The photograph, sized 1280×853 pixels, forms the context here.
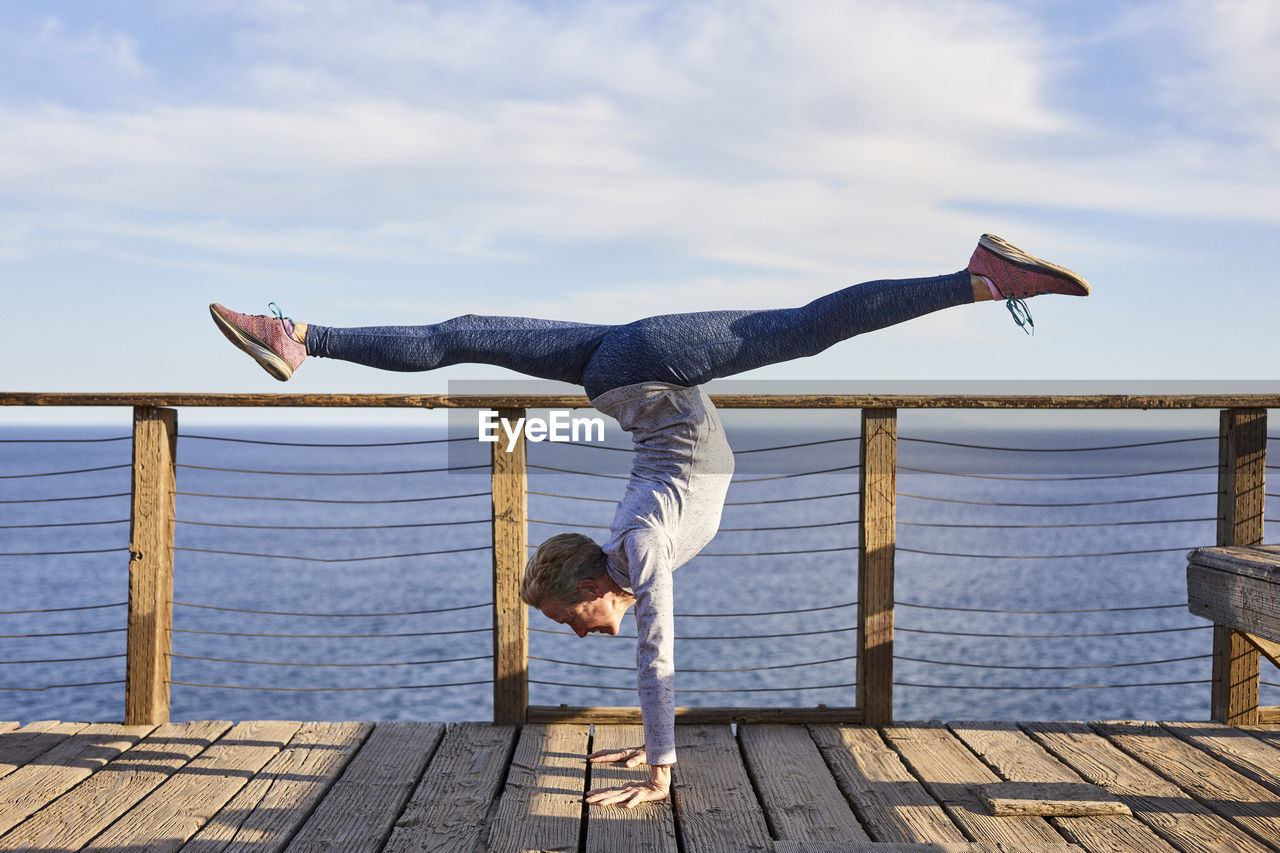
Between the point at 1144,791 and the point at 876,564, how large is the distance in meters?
0.91

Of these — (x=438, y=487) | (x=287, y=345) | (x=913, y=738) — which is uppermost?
(x=287, y=345)

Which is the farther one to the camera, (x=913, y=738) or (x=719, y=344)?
(x=913, y=738)

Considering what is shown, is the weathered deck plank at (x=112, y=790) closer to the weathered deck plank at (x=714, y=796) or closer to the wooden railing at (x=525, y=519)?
the wooden railing at (x=525, y=519)

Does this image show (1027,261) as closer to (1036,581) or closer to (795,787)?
(795,787)

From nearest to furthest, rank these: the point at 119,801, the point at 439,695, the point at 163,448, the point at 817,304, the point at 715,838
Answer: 1. the point at 817,304
2. the point at 715,838
3. the point at 119,801
4. the point at 163,448
5. the point at 439,695

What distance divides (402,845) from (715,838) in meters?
0.67

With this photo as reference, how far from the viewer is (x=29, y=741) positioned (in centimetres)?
278

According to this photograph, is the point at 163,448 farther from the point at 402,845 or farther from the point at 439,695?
the point at 439,695

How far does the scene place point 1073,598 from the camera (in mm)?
22266

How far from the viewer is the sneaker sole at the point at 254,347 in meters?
2.00

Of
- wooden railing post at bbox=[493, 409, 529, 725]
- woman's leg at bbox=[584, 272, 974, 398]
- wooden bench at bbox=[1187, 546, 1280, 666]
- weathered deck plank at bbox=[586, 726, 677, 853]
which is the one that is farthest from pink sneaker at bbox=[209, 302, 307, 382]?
wooden bench at bbox=[1187, 546, 1280, 666]

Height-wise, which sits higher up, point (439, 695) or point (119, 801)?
point (119, 801)

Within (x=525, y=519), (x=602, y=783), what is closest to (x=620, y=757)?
(x=602, y=783)

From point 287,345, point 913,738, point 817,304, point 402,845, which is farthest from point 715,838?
point 287,345
